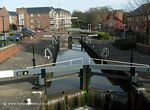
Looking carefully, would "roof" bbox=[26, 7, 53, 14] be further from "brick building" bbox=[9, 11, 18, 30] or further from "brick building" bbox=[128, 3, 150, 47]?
"brick building" bbox=[128, 3, 150, 47]

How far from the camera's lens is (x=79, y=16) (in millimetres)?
133375

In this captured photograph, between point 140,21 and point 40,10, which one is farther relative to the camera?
point 40,10

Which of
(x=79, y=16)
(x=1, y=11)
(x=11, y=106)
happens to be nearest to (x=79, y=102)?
(x=11, y=106)

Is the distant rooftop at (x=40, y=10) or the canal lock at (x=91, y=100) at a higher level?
the distant rooftop at (x=40, y=10)

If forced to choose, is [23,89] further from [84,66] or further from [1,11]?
[1,11]

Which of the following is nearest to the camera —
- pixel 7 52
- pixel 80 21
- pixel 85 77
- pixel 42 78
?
pixel 42 78

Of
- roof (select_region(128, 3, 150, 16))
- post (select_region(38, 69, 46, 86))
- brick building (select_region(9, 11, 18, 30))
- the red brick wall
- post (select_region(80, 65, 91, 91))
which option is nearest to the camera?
post (select_region(38, 69, 46, 86))

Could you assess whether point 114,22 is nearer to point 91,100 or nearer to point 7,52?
point 7,52

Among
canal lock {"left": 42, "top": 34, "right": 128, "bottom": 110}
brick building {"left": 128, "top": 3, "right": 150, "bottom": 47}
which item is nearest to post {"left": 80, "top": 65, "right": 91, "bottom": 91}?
canal lock {"left": 42, "top": 34, "right": 128, "bottom": 110}

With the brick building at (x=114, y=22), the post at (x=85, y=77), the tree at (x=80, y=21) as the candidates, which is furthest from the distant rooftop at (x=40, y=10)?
the post at (x=85, y=77)

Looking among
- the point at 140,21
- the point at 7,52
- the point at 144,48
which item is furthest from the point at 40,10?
the point at 7,52

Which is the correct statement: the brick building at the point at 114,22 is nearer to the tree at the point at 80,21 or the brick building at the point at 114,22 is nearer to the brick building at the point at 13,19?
the tree at the point at 80,21

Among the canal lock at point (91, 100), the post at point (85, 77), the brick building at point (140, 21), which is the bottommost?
the canal lock at point (91, 100)

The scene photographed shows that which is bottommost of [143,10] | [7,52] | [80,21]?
[7,52]
